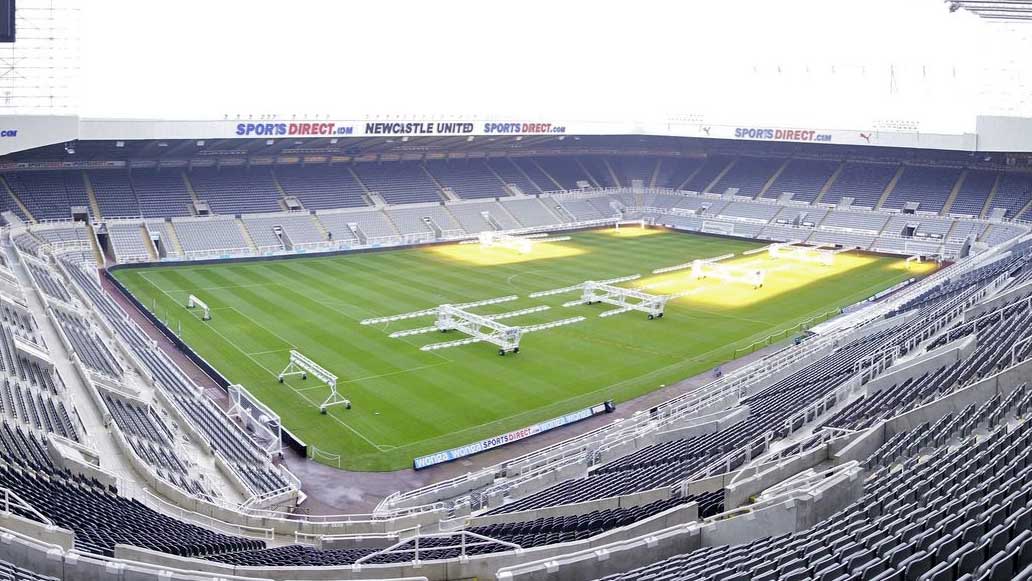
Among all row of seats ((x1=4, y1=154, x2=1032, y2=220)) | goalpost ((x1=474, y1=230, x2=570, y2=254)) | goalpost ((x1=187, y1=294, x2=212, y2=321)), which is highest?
row of seats ((x1=4, y1=154, x2=1032, y2=220))

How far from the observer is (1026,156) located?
225 ft

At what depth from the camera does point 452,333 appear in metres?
42.4

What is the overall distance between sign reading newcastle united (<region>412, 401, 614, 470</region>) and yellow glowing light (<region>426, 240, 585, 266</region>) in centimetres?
2764

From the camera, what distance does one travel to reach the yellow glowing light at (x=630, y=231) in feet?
239

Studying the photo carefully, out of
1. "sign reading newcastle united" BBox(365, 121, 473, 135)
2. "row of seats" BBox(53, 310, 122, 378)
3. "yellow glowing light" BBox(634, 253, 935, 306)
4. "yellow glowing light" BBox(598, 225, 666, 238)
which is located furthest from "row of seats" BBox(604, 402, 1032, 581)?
"yellow glowing light" BBox(598, 225, 666, 238)

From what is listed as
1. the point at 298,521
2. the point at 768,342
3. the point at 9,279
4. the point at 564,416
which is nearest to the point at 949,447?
the point at 298,521

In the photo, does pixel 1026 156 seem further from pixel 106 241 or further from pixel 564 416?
pixel 106 241

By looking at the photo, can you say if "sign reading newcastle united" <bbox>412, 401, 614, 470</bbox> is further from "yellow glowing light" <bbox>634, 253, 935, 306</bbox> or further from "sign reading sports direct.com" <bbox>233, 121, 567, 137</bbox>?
"sign reading sports direct.com" <bbox>233, 121, 567, 137</bbox>

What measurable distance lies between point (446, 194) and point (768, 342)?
3924 centimetres

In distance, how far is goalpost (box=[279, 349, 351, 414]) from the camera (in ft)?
109

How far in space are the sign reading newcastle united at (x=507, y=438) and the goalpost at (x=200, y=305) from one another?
65.7ft

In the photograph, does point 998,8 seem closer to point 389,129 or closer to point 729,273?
point 729,273

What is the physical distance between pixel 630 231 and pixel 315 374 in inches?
1738

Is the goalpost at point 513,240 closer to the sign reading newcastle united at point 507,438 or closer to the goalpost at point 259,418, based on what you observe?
the sign reading newcastle united at point 507,438
